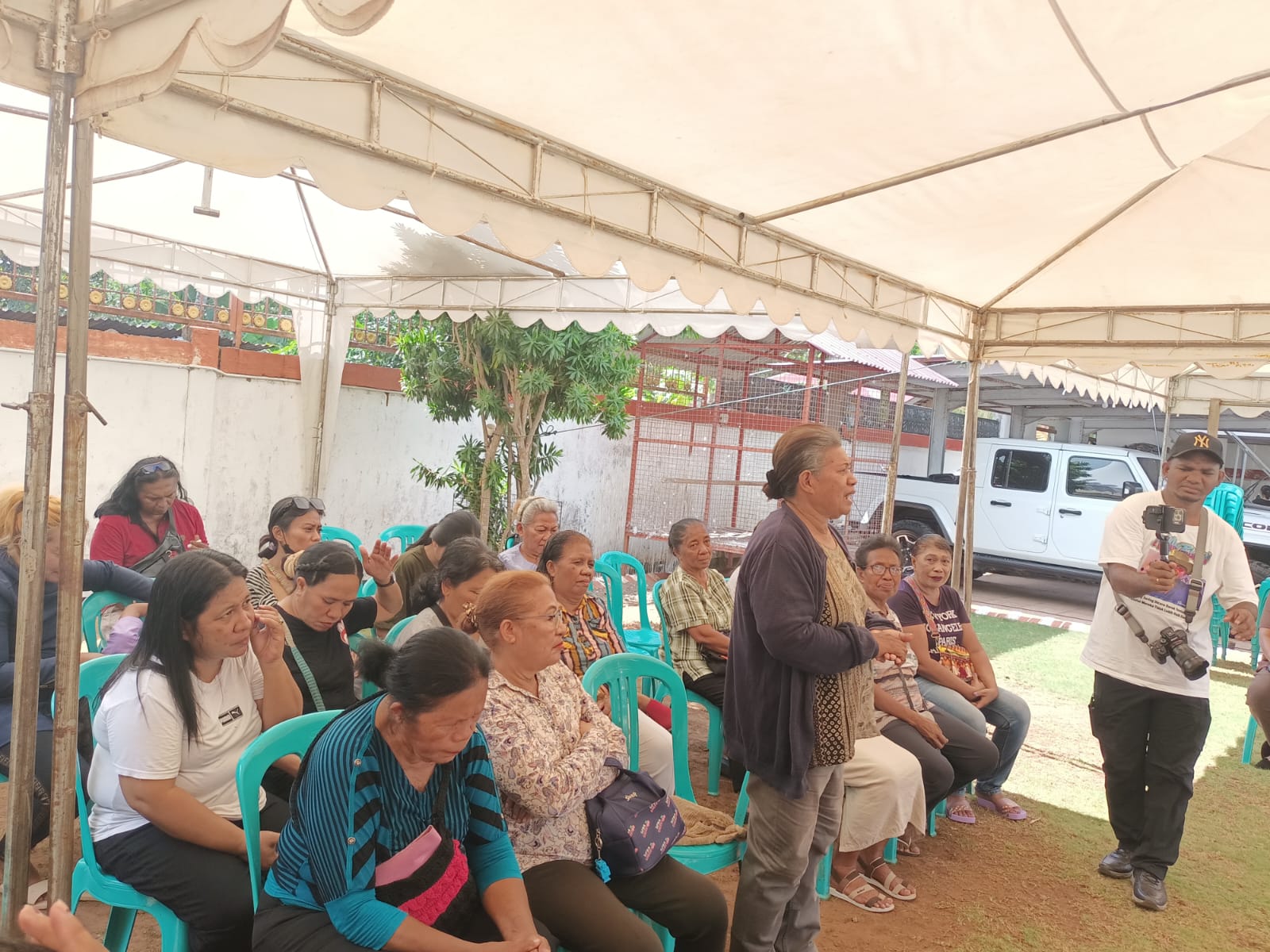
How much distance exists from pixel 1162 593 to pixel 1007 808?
4.95 feet

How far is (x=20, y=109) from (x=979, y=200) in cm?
462

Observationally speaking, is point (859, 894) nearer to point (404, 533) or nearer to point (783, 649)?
point (783, 649)

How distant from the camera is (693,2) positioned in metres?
2.72

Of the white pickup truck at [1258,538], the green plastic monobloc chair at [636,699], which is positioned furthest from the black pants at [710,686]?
the white pickup truck at [1258,538]

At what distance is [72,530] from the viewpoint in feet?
6.88

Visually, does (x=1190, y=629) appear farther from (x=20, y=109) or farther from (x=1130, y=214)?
(x=20, y=109)

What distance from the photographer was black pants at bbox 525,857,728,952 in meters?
2.19

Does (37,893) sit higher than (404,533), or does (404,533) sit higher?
(404,533)

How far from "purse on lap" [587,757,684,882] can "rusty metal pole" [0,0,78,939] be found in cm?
134

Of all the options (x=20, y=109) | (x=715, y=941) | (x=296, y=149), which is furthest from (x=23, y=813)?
(x=20, y=109)

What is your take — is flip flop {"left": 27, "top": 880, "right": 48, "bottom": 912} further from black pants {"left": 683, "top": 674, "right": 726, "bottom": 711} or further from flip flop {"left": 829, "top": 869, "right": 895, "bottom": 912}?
flip flop {"left": 829, "top": 869, "right": 895, "bottom": 912}

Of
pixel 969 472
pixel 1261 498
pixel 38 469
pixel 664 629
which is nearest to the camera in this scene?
pixel 38 469

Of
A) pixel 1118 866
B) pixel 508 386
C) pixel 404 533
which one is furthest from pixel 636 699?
pixel 508 386

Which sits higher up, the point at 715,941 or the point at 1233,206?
the point at 1233,206
